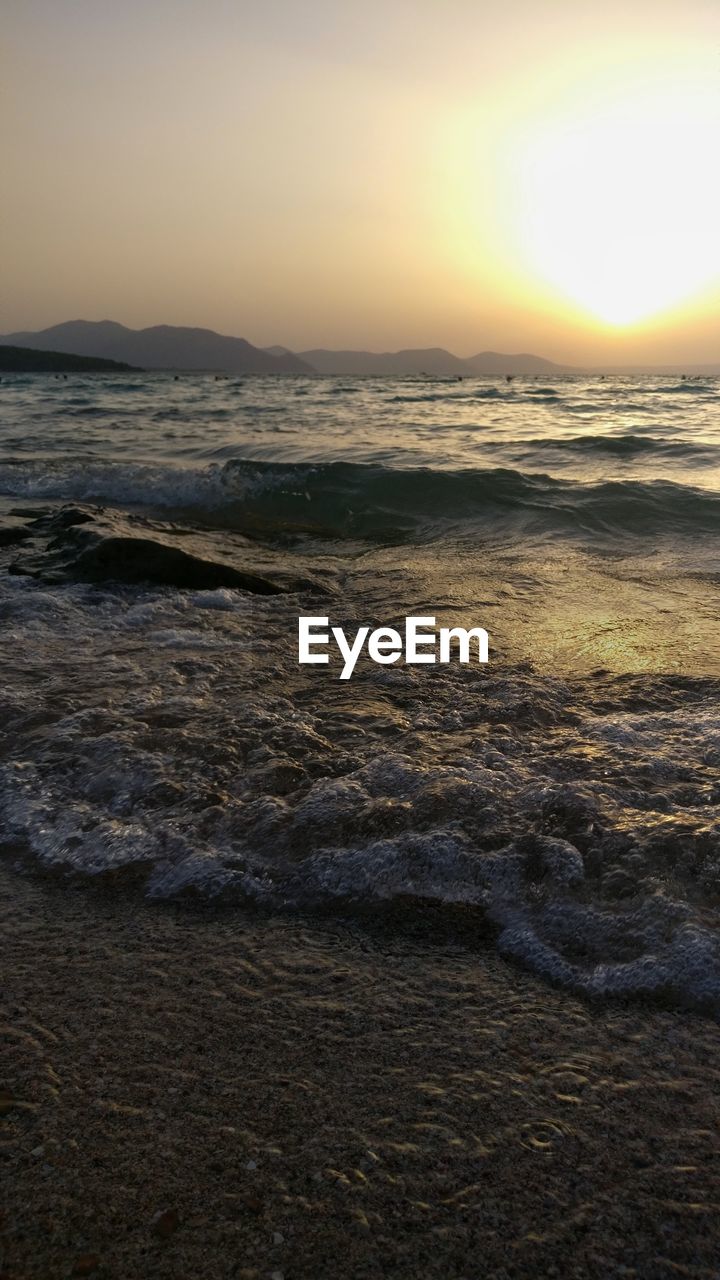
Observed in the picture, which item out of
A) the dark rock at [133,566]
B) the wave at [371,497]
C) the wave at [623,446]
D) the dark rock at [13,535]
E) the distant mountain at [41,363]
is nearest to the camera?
the dark rock at [133,566]

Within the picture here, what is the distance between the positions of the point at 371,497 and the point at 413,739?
24.5ft

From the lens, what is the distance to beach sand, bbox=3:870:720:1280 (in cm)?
143

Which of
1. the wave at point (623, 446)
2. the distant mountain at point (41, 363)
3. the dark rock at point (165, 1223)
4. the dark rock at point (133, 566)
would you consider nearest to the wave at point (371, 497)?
the dark rock at point (133, 566)

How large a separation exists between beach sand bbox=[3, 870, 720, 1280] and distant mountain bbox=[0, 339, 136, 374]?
84.9 meters

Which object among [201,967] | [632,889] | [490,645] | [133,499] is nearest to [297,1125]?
[201,967]

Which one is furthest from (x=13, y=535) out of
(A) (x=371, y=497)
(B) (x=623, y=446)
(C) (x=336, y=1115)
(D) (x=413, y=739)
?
(B) (x=623, y=446)

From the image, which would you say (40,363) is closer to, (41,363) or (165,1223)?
(41,363)

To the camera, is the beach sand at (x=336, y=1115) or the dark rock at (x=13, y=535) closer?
the beach sand at (x=336, y=1115)

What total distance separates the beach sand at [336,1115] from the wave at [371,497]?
6.73m

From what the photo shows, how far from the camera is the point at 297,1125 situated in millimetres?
1667

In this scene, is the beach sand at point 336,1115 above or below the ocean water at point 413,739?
below

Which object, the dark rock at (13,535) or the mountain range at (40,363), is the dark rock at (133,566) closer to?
the dark rock at (13,535)

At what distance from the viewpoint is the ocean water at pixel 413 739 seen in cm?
246

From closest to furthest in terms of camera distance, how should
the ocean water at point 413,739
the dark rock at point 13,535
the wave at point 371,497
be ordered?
the ocean water at point 413,739 < the dark rock at point 13,535 < the wave at point 371,497
